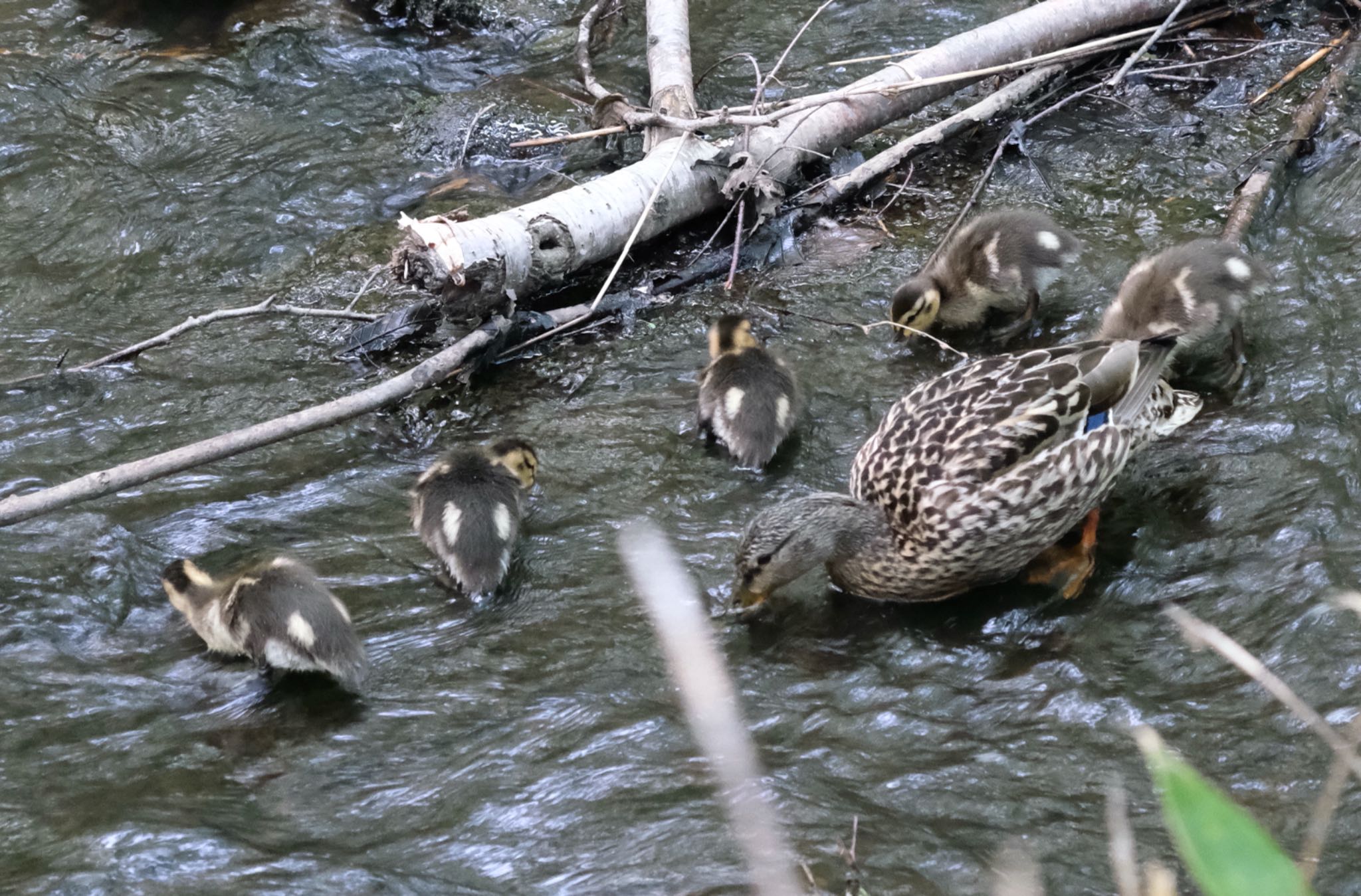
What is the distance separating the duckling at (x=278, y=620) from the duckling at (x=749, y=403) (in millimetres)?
1216

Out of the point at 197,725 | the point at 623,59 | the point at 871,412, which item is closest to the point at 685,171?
the point at 871,412

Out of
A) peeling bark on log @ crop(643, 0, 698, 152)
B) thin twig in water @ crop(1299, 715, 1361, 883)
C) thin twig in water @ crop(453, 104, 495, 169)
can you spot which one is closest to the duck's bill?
thin twig in water @ crop(1299, 715, 1361, 883)

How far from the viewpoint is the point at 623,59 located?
624 cm

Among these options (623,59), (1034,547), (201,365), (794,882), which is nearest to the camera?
(794,882)

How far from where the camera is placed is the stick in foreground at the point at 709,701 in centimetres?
75

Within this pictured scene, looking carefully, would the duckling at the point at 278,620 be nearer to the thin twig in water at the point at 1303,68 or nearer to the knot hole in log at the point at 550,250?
the knot hole in log at the point at 550,250

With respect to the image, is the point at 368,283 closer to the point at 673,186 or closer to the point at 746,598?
the point at 673,186

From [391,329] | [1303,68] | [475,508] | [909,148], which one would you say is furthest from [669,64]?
[475,508]

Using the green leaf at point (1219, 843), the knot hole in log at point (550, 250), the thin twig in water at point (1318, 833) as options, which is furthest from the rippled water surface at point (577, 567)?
the green leaf at point (1219, 843)

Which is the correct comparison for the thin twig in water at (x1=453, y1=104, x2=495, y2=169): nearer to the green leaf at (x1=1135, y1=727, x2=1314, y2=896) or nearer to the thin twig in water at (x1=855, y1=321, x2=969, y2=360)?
the thin twig in water at (x1=855, y1=321, x2=969, y2=360)

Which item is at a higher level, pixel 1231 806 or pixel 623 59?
pixel 623 59

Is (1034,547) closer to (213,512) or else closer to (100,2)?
(213,512)

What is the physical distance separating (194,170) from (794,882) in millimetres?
4600

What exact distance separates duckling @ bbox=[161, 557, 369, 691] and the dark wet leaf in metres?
1.41
